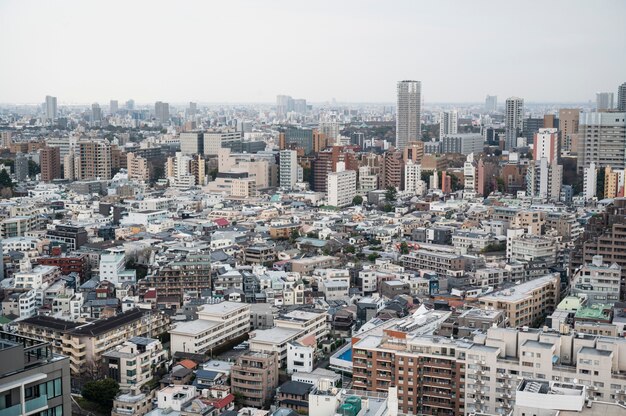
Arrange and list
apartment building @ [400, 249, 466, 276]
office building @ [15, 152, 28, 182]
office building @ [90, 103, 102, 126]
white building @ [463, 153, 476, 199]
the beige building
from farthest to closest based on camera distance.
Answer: office building @ [90, 103, 102, 126] → the beige building → office building @ [15, 152, 28, 182] → white building @ [463, 153, 476, 199] → apartment building @ [400, 249, 466, 276]

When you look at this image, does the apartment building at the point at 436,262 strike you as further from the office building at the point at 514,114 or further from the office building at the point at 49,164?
the office building at the point at 514,114

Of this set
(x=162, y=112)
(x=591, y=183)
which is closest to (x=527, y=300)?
(x=591, y=183)

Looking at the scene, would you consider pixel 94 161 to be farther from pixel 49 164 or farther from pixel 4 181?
pixel 4 181

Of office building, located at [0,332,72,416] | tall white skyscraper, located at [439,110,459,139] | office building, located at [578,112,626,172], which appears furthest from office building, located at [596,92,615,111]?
office building, located at [0,332,72,416]

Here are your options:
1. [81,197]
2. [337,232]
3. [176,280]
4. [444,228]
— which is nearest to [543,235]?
[444,228]

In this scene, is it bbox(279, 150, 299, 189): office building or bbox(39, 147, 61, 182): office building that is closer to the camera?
bbox(279, 150, 299, 189): office building

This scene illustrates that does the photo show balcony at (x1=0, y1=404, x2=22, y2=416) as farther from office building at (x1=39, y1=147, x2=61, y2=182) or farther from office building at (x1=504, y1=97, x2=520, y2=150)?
office building at (x1=504, y1=97, x2=520, y2=150)
